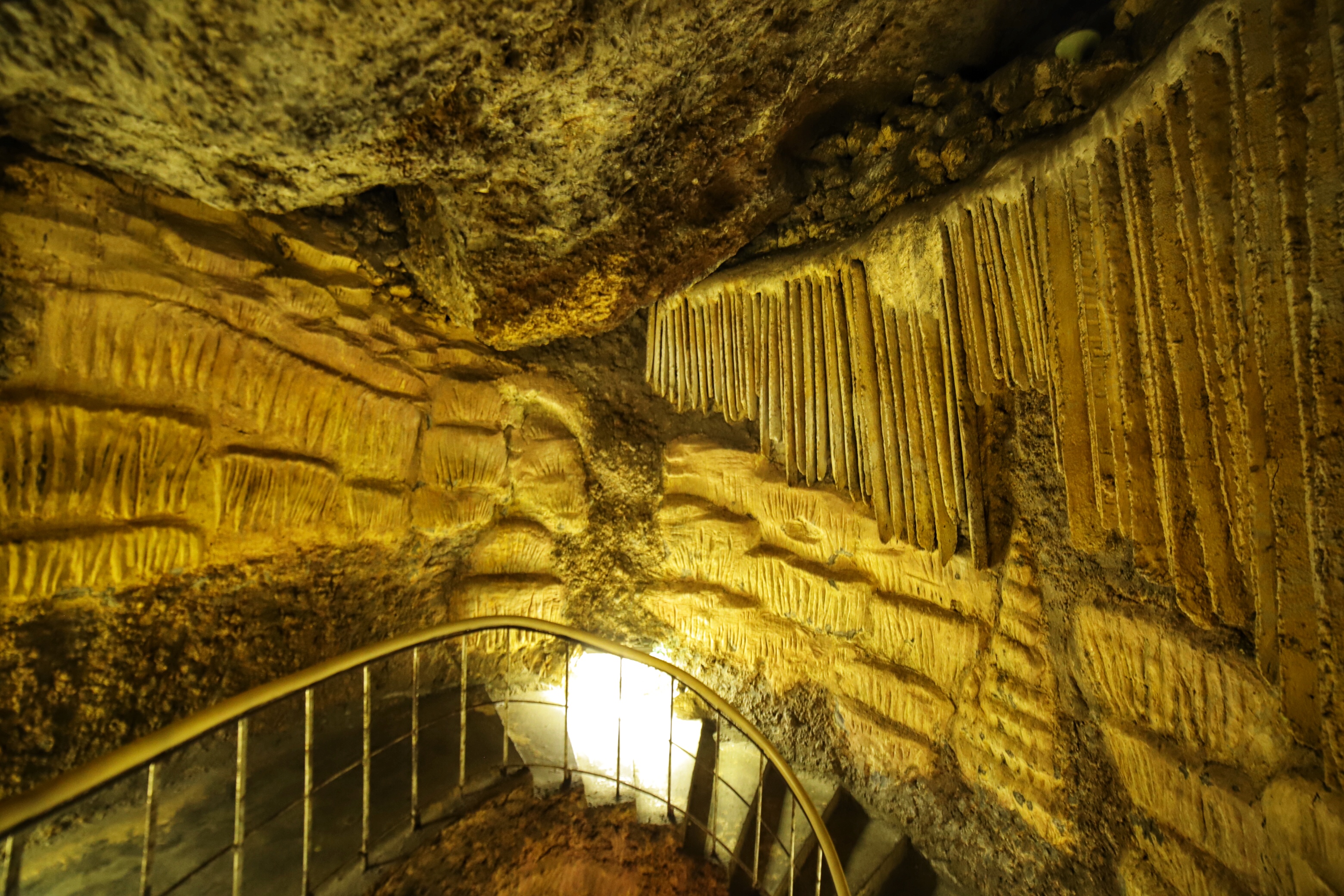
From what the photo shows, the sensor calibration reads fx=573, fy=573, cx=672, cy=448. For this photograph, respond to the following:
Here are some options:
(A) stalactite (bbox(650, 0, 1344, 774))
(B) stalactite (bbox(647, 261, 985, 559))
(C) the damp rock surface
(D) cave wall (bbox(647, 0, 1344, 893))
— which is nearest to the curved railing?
(C) the damp rock surface

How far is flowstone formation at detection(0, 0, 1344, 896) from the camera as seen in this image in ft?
5.81

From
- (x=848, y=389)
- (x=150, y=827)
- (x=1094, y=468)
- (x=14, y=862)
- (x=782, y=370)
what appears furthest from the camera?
(x=782, y=370)

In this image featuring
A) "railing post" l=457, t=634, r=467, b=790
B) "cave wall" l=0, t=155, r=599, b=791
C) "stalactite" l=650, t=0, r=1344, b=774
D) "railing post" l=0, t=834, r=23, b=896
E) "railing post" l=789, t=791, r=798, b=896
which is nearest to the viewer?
"railing post" l=0, t=834, r=23, b=896

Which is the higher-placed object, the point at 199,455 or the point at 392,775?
the point at 199,455

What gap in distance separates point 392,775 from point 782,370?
126 inches

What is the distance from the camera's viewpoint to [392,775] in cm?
319

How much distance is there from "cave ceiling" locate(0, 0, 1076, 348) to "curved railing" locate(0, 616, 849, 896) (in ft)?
6.67

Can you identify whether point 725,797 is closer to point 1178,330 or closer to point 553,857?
point 553,857

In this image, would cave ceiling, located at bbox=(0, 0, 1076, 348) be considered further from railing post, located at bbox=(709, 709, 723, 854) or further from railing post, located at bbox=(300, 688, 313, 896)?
railing post, located at bbox=(709, 709, 723, 854)

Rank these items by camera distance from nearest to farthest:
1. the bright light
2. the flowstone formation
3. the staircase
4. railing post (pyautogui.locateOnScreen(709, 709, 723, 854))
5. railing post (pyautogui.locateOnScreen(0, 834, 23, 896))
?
railing post (pyautogui.locateOnScreen(0, 834, 23, 896)) < the flowstone formation < the staircase < railing post (pyautogui.locateOnScreen(709, 709, 723, 854)) < the bright light

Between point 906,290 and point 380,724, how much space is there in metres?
4.04

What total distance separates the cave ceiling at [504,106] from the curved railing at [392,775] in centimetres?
203

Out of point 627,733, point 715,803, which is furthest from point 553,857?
point 627,733

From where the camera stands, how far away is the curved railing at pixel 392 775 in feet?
6.71
